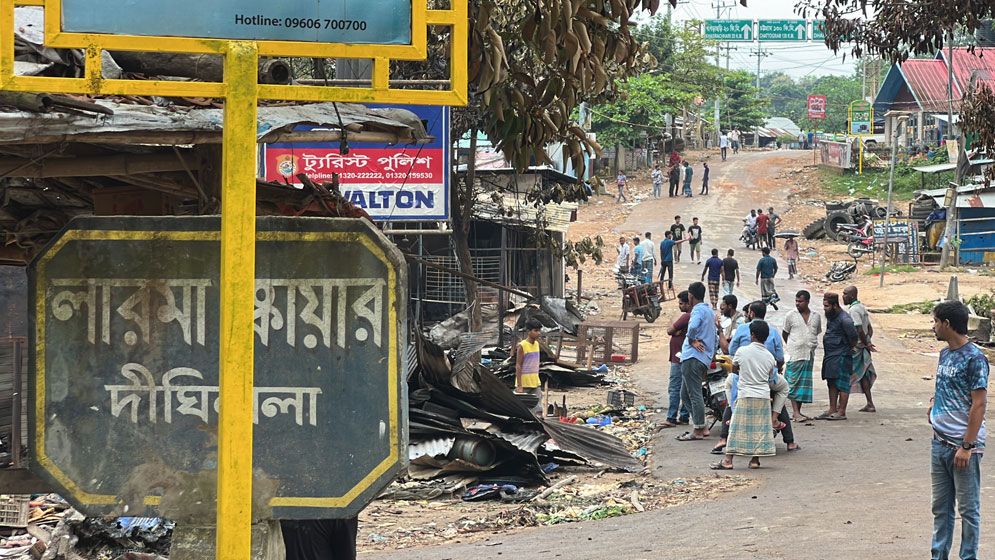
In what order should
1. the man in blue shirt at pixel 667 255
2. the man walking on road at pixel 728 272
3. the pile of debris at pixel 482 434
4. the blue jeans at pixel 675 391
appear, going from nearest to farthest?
the pile of debris at pixel 482 434
the blue jeans at pixel 675 391
the man walking on road at pixel 728 272
the man in blue shirt at pixel 667 255

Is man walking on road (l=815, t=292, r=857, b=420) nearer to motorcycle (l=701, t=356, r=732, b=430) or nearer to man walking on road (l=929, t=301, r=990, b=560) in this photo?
motorcycle (l=701, t=356, r=732, b=430)

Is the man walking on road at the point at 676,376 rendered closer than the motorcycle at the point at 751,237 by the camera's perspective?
Yes

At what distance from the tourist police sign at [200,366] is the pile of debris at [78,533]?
541 cm

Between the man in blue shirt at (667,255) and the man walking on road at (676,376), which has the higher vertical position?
the man in blue shirt at (667,255)

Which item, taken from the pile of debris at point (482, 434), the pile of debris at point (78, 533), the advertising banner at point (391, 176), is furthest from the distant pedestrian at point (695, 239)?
the pile of debris at point (78, 533)

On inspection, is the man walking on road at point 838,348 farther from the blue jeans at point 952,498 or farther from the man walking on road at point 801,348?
the blue jeans at point 952,498

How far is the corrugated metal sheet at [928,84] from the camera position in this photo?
51.1 meters

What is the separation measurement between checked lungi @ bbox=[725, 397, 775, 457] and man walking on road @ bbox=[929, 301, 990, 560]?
13.7 feet

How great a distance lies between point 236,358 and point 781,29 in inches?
2879

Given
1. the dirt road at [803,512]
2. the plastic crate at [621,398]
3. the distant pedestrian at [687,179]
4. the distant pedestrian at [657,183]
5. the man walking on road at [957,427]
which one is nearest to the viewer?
the man walking on road at [957,427]

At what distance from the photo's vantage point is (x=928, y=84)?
170 feet

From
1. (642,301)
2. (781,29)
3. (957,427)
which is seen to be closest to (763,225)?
(642,301)

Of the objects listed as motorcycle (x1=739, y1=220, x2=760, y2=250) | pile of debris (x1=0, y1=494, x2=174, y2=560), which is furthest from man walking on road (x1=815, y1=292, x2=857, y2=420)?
motorcycle (x1=739, y1=220, x2=760, y2=250)

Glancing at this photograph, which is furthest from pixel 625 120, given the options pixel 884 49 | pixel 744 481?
pixel 744 481
